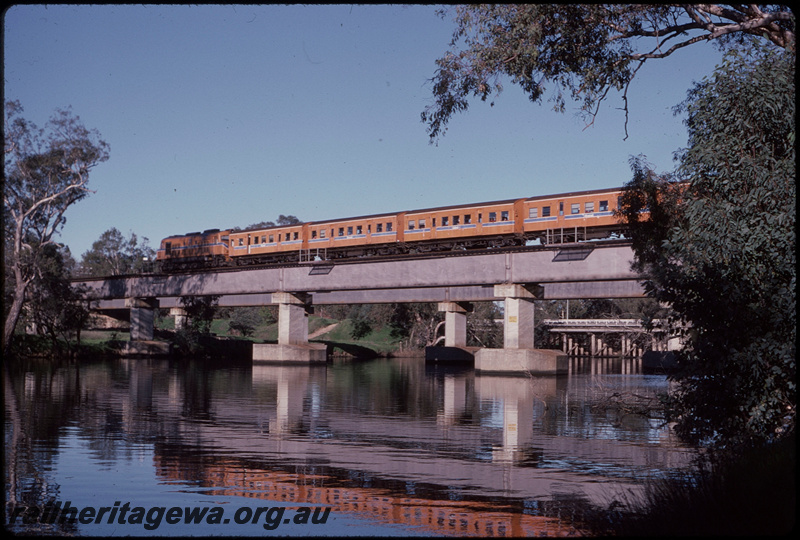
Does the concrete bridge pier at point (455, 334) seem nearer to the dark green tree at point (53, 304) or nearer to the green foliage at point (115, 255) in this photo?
the dark green tree at point (53, 304)

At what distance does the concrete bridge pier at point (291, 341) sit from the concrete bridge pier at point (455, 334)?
8.79 meters

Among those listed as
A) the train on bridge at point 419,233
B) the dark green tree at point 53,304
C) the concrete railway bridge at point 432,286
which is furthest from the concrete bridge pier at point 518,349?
the dark green tree at point 53,304

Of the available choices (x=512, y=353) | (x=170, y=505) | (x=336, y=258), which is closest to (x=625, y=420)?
(x=170, y=505)

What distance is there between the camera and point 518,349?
39438 millimetres

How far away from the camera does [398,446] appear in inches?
579

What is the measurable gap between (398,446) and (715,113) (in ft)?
27.0

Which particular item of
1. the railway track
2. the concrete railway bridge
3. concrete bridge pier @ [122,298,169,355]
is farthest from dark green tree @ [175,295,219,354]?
the railway track

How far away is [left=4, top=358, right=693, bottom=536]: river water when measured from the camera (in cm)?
897

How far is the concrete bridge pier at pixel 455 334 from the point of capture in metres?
53.1

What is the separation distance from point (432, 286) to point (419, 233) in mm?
3488

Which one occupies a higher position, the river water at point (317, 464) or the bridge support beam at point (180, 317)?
the bridge support beam at point (180, 317)

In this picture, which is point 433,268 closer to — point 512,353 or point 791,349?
point 512,353

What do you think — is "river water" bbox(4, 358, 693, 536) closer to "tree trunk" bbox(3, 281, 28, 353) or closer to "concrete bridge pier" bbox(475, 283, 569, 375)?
"concrete bridge pier" bbox(475, 283, 569, 375)

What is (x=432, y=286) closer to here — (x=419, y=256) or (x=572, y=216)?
(x=419, y=256)
